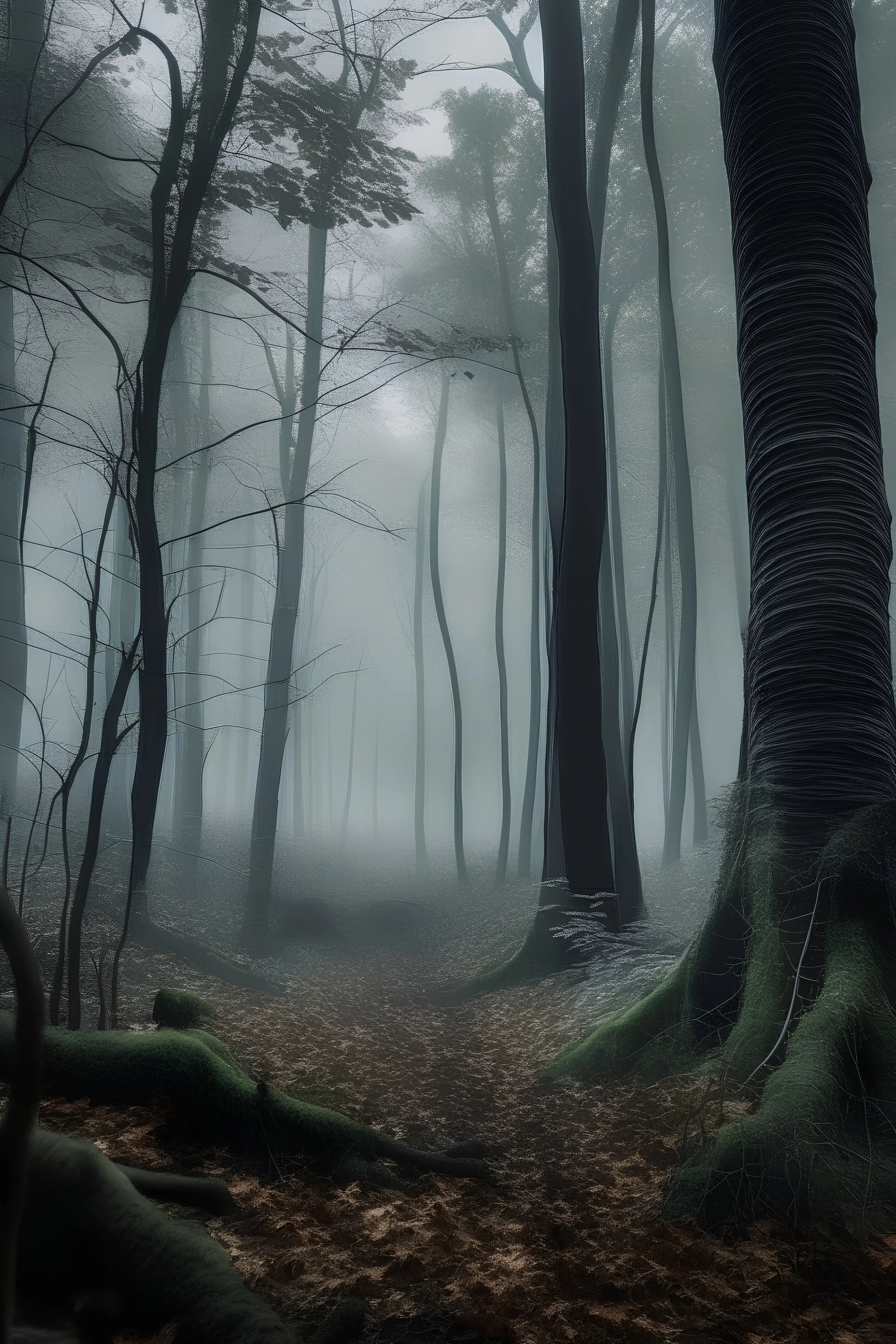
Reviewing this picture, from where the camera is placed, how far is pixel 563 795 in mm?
5949

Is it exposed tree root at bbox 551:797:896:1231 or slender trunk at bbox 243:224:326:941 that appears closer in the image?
exposed tree root at bbox 551:797:896:1231

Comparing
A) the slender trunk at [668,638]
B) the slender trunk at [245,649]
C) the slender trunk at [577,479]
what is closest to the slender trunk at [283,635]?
the slender trunk at [577,479]

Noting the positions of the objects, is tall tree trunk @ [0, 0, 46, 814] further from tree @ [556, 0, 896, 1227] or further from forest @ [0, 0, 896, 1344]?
tree @ [556, 0, 896, 1227]

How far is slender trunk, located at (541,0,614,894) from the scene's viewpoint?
19.4 feet

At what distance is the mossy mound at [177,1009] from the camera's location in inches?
137

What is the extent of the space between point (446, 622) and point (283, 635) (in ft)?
18.0

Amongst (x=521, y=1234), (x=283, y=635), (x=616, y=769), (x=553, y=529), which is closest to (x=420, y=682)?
(x=283, y=635)

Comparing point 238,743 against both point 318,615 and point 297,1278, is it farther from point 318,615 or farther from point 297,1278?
point 297,1278

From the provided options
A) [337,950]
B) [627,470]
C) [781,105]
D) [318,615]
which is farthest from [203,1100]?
[318,615]

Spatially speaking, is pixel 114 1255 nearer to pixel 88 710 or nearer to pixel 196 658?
pixel 88 710

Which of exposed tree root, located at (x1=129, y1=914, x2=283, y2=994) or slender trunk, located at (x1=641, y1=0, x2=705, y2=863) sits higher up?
slender trunk, located at (x1=641, y1=0, x2=705, y2=863)

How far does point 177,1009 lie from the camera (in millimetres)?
3518

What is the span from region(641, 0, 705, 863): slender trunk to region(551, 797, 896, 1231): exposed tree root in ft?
19.1

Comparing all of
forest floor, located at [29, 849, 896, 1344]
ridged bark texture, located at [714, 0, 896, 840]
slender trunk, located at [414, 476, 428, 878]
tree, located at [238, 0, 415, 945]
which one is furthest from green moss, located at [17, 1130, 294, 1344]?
slender trunk, located at [414, 476, 428, 878]
